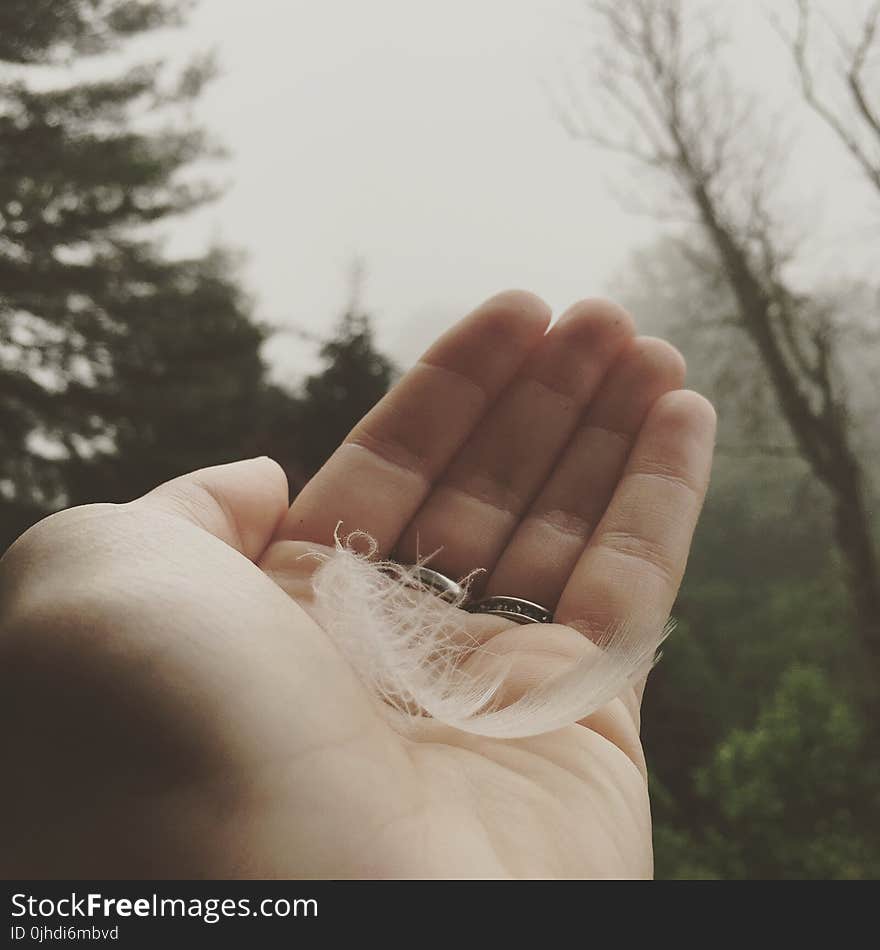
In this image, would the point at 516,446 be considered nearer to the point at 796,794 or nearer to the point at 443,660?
the point at 443,660

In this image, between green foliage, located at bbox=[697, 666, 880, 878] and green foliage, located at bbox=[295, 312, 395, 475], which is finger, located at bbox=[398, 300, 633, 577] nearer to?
green foliage, located at bbox=[295, 312, 395, 475]

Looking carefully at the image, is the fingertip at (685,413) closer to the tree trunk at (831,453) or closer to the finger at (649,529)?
the finger at (649,529)

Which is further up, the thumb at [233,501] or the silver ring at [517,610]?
the thumb at [233,501]

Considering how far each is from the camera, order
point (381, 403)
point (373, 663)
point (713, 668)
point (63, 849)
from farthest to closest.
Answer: point (713, 668) → point (381, 403) → point (373, 663) → point (63, 849)

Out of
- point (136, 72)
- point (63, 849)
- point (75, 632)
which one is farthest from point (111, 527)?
point (136, 72)

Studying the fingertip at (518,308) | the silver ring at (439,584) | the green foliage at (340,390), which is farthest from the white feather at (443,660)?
the green foliage at (340,390)

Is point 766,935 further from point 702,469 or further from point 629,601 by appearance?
point 702,469
